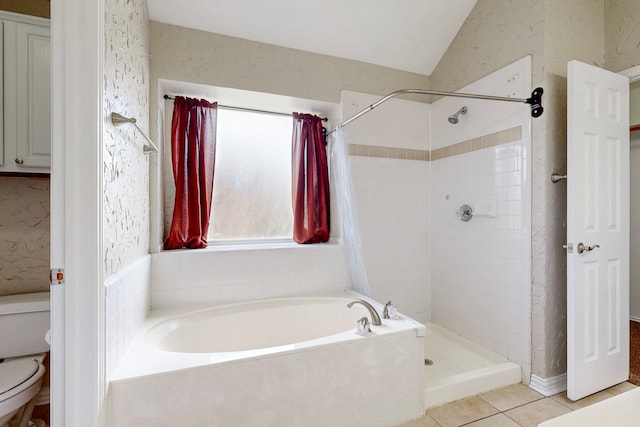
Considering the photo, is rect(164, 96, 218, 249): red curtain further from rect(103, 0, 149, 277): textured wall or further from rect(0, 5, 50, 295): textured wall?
rect(0, 5, 50, 295): textured wall

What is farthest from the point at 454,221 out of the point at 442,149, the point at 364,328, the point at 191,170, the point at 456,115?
the point at 191,170

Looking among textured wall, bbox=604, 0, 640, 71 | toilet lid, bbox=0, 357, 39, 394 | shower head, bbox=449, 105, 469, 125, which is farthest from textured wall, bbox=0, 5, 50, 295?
textured wall, bbox=604, 0, 640, 71

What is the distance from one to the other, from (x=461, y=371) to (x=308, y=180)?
1720 millimetres

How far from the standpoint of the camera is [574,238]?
166 cm

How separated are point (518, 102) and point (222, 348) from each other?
246 centimetres

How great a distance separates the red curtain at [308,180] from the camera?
7.91 feet

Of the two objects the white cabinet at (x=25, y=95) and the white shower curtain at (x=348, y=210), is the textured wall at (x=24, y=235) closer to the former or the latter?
the white cabinet at (x=25, y=95)

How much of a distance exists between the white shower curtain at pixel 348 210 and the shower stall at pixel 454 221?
0.20m

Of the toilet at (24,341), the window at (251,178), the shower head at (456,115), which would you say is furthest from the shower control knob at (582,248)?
the toilet at (24,341)

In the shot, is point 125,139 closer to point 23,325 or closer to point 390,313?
point 23,325

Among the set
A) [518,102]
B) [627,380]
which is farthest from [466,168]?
[627,380]

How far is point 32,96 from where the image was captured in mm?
1466

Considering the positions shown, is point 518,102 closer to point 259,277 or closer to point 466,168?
point 466,168

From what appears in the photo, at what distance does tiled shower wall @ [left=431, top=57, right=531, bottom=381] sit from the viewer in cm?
192
